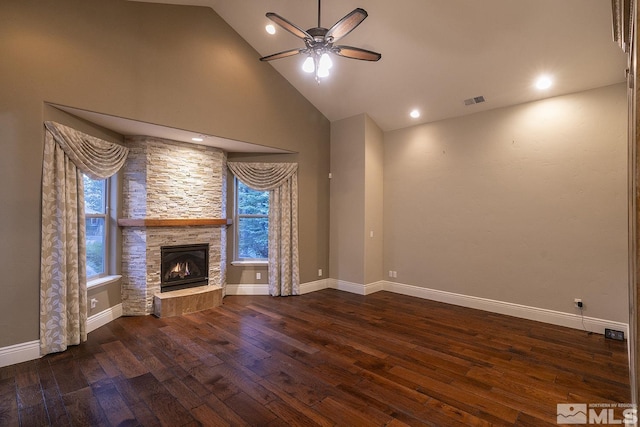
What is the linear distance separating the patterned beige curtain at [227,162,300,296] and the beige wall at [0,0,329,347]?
0.58 meters

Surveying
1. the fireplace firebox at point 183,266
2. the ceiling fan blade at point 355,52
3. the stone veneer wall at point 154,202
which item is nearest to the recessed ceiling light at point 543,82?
the ceiling fan blade at point 355,52

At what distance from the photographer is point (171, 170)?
184 inches

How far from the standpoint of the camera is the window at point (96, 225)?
4082 mm

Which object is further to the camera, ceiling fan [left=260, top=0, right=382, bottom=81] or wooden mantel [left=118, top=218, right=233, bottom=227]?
wooden mantel [left=118, top=218, right=233, bottom=227]

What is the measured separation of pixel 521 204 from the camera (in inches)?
174

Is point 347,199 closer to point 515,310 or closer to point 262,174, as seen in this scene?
point 262,174

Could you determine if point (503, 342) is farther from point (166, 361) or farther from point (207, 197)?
point (207, 197)

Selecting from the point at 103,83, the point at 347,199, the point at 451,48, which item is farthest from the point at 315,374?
the point at 451,48

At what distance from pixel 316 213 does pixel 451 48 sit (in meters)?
3.51

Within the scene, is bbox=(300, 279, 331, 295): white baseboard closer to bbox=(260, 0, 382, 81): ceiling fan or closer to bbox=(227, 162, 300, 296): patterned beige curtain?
bbox=(227, 162, 300, 296): patterned beige curtain

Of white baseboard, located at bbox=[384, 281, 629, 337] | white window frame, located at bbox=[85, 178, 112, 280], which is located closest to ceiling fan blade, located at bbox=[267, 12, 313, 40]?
white window frame, located at bbox=[85, 178, 112, 280]

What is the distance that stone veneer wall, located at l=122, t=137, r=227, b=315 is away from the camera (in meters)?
4.42

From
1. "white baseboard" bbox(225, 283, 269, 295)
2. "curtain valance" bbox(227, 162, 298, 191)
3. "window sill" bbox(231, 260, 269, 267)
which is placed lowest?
"white baseboard" bbox(225, 283, 269, 295)

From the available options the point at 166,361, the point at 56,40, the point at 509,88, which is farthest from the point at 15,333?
the point at 509,88
